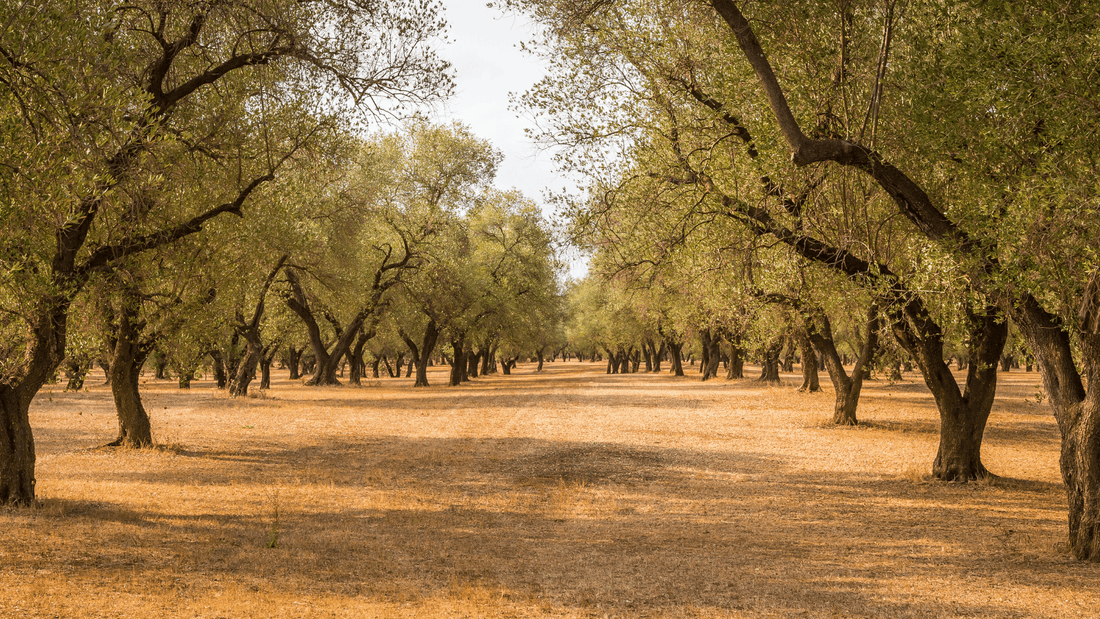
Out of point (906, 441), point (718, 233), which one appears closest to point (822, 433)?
point (906, 441)

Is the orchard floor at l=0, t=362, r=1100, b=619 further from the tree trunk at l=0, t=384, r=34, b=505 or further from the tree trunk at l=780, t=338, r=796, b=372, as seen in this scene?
the tree trunk at l=780, t=338, r=796, b=372

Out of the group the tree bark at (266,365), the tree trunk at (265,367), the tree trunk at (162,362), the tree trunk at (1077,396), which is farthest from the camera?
the tree trunk at (265,367)

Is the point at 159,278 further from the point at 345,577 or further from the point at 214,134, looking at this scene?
the point at 345,577

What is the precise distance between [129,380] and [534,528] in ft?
39.0

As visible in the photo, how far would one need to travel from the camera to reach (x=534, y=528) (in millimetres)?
11461

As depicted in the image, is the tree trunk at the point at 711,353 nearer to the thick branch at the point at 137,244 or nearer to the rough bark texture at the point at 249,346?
the rough bark texture at the point at 249,346

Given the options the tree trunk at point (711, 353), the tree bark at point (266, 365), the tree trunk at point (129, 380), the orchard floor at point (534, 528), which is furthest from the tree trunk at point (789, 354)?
the tree bark at point (266, 365)

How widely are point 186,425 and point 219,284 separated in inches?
434

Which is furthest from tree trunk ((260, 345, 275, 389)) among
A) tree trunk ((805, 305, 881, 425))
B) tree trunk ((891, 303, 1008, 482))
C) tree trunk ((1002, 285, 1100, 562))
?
tree trunk ((1002, 285, 1100, 562))

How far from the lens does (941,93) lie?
1042cm

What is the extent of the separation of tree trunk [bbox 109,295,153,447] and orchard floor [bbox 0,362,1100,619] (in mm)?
589

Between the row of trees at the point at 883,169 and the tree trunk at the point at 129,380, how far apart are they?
10770 mm

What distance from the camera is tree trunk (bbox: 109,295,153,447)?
1719cm

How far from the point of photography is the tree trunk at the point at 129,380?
56.4 feet
